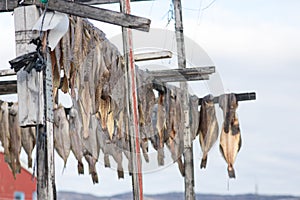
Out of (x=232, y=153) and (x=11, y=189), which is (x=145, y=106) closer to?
(x=232, y=153)

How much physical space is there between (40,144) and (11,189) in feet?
70.9

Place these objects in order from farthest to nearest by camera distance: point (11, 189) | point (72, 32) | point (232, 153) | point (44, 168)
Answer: point (11, 189) < point (232, 153) < point (72, 32) < point (44, 168)

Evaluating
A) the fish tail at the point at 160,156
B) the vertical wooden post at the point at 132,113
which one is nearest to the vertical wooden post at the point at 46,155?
the vertical wooden post at the point at 132,113

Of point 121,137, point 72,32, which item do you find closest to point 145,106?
point 121,137

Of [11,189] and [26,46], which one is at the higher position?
[26,46]

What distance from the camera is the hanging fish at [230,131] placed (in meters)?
9.83

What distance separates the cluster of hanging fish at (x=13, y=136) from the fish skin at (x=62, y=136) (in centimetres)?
37

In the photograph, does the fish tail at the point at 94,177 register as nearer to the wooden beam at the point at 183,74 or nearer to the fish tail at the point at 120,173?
the fish tail at the point at 120,173

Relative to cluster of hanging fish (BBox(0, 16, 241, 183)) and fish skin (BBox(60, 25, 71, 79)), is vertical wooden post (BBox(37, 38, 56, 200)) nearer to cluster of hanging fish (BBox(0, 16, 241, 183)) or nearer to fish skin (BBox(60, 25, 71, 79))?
fish skin (BBox(60, 25, 71, 79))

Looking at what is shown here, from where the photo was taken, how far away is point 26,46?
702 cm

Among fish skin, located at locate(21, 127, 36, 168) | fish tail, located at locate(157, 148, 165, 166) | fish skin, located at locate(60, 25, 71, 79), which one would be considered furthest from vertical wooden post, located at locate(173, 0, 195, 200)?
fish skin, located at locate(60, 25, 71, 79)

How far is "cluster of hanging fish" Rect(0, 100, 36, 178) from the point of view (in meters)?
9.95

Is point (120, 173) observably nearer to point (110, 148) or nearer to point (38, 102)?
point (110, 148)

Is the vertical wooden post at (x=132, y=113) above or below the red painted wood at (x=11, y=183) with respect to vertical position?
above
